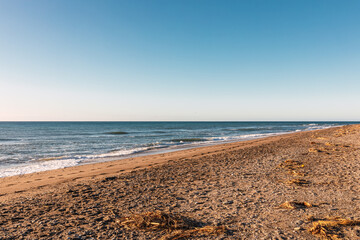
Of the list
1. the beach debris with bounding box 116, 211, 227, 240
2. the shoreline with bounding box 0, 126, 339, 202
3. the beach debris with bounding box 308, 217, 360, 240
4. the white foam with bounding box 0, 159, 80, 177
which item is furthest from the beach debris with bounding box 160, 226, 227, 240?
the white foam with bounding box 0, 159, 80, 177

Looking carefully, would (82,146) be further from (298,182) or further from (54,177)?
(298,182)

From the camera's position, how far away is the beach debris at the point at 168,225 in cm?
409

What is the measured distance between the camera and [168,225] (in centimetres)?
436

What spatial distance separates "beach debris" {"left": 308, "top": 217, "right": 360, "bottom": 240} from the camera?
3892 mm

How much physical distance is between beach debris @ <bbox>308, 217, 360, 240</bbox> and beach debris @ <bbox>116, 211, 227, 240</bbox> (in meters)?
1.66

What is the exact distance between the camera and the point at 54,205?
569cm

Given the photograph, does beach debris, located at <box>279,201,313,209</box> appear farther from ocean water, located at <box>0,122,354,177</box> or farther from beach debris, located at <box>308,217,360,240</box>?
ocean water, located at <box>0,122,354,177</box>

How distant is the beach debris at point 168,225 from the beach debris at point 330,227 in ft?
5.43

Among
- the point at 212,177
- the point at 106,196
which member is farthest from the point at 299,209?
the point at 106,196

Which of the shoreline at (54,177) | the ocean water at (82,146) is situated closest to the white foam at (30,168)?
the ocean water at (82,146)

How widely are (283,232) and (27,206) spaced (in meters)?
6.07

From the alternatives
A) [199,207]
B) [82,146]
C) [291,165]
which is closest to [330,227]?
[199,207]

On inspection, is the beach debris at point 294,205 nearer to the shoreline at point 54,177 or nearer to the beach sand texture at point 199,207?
the beach sand texture at point 199,207

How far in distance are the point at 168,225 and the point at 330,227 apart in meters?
Result: 3.07
